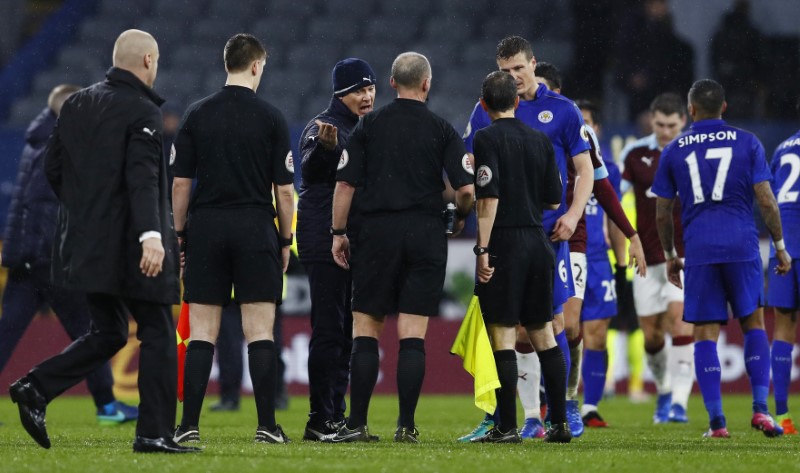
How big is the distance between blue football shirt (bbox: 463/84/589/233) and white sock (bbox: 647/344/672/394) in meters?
2.62

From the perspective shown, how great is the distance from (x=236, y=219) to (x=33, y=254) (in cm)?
328

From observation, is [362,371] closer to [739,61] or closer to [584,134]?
[584,134]

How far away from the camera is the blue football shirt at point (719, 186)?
799cm

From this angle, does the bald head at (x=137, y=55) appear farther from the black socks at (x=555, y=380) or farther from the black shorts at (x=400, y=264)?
the black socks at (x=555, y=380)

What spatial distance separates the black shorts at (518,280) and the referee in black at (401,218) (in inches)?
12.7

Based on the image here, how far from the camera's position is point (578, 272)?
847cm

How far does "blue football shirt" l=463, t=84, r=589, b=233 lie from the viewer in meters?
7.78

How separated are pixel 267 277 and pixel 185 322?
1.05m

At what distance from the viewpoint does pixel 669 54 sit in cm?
1770

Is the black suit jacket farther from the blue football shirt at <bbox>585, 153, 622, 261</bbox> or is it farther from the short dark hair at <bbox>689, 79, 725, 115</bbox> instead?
the blue football shirt at <bbox>585, 153, 622, 261</bbox>

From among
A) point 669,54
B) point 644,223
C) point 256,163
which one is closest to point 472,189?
point 256,163

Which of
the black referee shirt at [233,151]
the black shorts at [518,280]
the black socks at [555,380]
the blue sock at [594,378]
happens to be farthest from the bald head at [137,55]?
the blue sock at [594,378]

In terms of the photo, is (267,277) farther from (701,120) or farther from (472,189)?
(701,120)

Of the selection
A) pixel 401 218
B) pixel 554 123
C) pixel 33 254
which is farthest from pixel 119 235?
pixel 33 254
